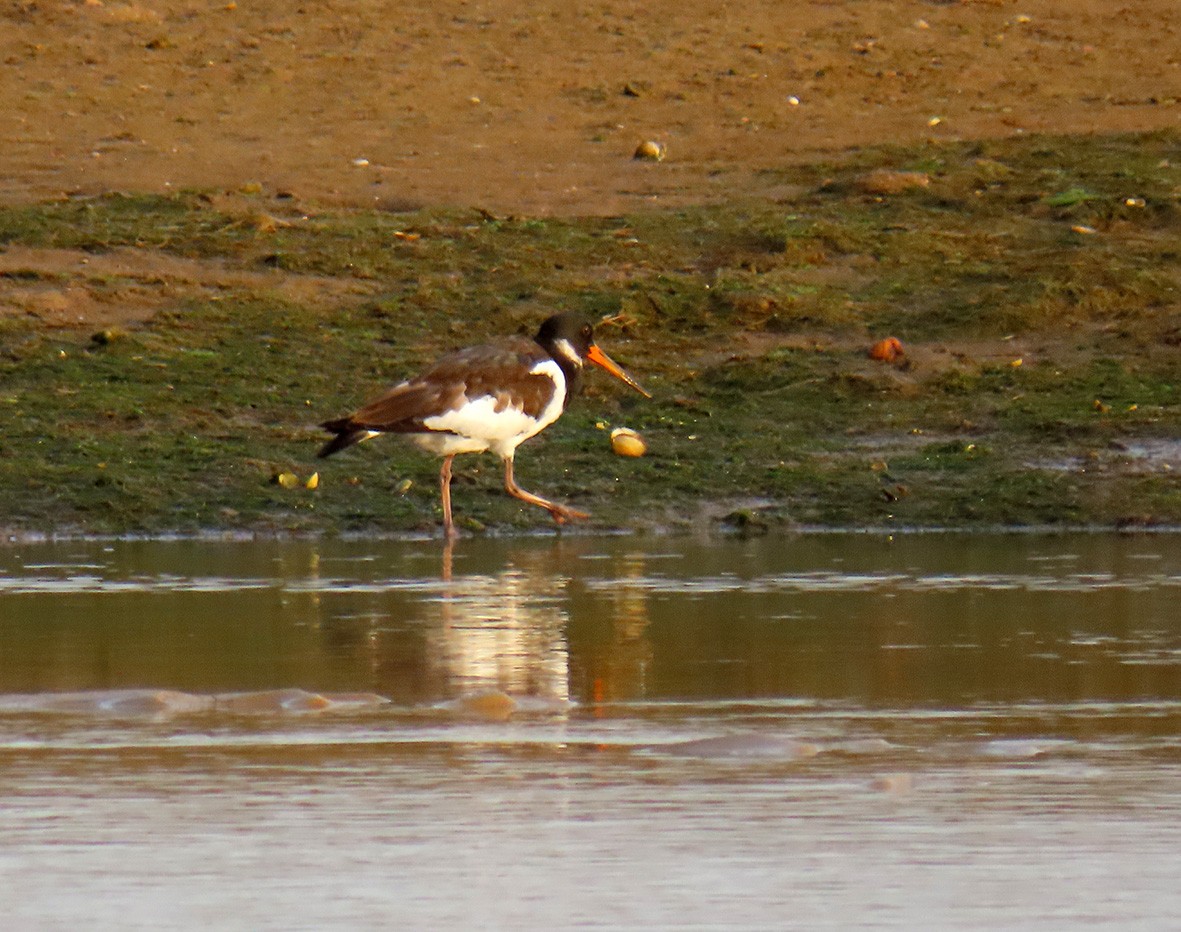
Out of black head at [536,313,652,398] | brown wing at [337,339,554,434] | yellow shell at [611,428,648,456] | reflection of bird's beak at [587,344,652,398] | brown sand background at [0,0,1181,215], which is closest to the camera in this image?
brown wing at [337,339,554,434]

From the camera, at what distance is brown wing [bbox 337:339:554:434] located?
10375mm

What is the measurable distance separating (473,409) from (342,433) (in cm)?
51

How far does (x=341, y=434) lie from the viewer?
1033 centimetres

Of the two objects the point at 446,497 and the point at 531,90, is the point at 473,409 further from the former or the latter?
the point at 531,90

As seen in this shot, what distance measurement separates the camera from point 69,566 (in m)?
8.83

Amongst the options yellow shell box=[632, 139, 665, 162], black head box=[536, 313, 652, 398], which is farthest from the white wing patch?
yellow shell box=[632, 139, 665, 162]

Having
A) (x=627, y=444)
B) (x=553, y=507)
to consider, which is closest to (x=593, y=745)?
(x=553, y=507)

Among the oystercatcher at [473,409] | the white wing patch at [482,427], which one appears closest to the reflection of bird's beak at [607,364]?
the oystercatcher at [473,409]

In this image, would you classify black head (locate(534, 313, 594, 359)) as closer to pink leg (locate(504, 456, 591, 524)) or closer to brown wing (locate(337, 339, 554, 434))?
brown wing (locate(337, 339, 554, 434))

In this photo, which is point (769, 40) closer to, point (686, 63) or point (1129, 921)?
point (686, 63)

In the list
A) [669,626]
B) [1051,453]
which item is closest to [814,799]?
[669,626]

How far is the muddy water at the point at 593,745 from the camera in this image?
411cm

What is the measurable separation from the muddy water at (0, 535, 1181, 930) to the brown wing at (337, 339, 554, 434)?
1648 millimetres

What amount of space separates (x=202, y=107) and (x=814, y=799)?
13410 mm
